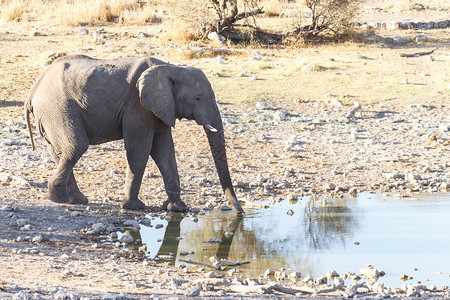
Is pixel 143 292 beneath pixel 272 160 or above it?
above

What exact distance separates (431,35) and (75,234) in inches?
563

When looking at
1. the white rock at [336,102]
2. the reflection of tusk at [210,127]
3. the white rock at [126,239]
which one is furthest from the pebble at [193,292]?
the white rock at [336,102]

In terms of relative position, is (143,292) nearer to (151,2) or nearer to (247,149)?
(247,149)

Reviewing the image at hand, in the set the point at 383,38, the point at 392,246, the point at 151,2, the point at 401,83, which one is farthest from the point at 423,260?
the point at 151,2

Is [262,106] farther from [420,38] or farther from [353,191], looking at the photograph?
[420,38]

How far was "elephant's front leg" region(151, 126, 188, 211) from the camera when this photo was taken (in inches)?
346

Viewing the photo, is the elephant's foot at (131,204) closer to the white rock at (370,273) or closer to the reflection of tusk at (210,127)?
the reflection of tusk at (210,127)

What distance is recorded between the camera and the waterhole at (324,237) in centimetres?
718

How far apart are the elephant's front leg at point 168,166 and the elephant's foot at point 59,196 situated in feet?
3.47

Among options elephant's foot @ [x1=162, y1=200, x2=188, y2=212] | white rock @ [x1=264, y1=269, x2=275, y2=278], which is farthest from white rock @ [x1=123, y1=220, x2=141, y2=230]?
white rock @ [x1=264, y1=269, x2=275, y2=278]

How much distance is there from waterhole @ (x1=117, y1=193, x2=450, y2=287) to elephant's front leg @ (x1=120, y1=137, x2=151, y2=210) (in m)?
0.34

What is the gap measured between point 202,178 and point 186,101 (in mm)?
1819

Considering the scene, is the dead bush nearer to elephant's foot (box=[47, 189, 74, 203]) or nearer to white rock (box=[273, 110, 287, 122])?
white rock (box=[273, 110, 287, 122])

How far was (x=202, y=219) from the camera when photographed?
28.3 ft
